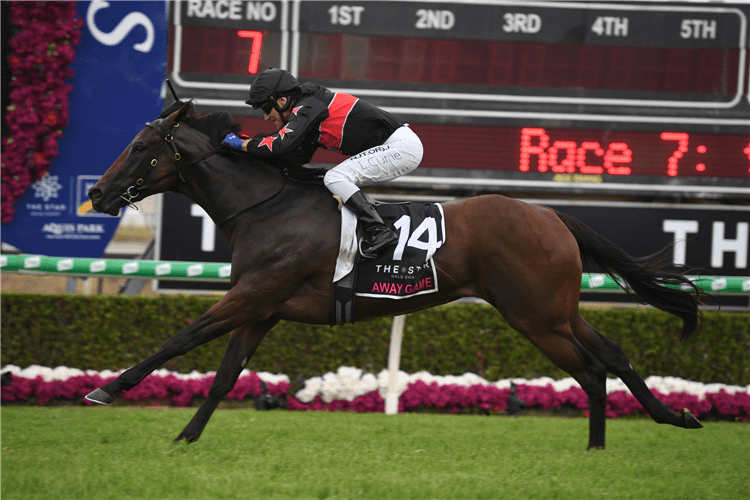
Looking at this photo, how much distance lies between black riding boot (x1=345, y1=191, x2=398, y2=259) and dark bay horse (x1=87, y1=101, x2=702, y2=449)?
0.12m

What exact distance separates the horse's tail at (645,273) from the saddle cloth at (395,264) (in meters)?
0.77

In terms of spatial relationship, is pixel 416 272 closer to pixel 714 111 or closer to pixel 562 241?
pixel 562 241

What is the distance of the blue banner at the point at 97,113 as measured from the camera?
5.23 meters

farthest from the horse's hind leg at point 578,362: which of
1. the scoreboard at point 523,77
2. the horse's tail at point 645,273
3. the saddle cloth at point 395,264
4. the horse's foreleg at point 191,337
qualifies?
the scoreboard at point 523,77

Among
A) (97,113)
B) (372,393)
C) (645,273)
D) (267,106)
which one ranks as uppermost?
(97,113)

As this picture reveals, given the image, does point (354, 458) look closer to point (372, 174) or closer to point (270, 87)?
point (372, 174)

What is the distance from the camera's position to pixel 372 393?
448 centimetres

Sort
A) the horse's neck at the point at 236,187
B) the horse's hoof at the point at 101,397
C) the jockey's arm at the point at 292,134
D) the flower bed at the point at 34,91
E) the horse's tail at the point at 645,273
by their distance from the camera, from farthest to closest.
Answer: the flower bed at the point at 34,91 → the horse's tail at the point at 645,273 → the horse's neck at the point at 236,187 → the jockey's arm at the point at 292,134 → the horse's hoof at the point at 101,397

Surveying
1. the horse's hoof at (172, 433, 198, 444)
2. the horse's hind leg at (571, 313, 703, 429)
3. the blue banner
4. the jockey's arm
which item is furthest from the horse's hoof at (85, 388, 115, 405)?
the blue banner

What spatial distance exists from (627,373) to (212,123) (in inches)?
92.7

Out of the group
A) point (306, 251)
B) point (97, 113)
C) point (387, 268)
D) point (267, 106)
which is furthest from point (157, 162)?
point (97, 113)

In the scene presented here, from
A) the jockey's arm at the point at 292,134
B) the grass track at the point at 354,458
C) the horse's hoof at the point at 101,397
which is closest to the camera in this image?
the grass track at the point at 354,458

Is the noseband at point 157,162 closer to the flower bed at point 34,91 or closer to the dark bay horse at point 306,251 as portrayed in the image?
the dark bay horse at point 306,251

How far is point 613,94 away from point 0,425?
4728 mm
